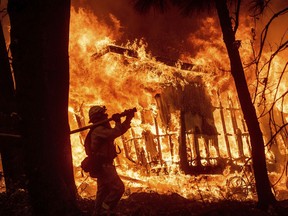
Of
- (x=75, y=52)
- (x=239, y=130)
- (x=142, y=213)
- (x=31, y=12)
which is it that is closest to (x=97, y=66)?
(x=75, y=52)

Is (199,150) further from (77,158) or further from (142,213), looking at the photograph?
(142,213)

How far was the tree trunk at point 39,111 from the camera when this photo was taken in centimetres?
338

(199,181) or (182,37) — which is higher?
(182,37)

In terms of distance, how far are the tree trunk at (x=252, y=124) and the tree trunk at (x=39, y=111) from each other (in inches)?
135

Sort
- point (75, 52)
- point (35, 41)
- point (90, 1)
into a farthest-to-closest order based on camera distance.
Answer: point (90, 1), point (75, 52), point (35, 41)

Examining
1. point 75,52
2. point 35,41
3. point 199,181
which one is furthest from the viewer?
point 75,52

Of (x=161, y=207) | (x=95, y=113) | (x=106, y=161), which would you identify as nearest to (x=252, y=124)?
(x=161, y=207)

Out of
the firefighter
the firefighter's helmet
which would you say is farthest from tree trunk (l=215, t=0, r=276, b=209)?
the firefighter's helmet

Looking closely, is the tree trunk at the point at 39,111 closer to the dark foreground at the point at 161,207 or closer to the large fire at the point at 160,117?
the dark foreground at the point at 161,207

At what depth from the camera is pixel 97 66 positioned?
41.0 feet

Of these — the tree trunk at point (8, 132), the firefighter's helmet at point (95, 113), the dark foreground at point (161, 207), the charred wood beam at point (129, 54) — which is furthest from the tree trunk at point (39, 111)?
the charred wood beam at point (129, 54)

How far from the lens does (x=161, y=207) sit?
604 centimetres

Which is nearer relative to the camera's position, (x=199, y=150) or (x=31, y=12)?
(x=31, y=12)

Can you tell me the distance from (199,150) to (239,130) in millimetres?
2473
